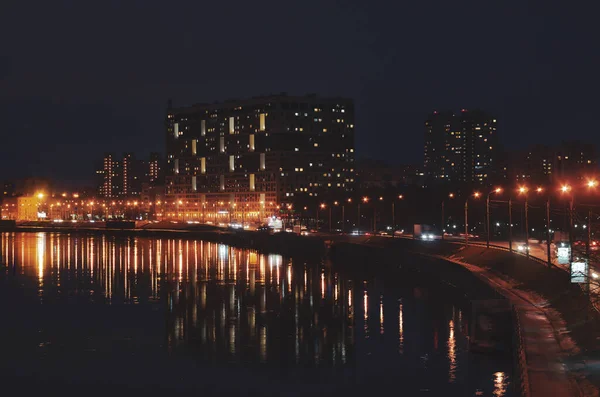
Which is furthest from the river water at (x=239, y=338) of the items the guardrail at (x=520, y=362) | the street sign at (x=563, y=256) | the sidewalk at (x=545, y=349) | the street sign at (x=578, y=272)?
the street sign at (x=563, y=256)

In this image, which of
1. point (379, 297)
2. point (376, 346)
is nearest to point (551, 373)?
point (376, 346)

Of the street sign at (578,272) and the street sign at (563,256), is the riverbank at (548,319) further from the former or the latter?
the street sign at (563,256)

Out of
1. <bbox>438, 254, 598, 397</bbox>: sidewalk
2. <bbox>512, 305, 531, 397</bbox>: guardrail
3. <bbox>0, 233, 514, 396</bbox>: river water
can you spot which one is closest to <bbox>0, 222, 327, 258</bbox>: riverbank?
<bbox>0, 233, 514, 396</bbox>: river water

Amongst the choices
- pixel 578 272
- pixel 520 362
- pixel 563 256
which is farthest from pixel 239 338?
pixel 563 256

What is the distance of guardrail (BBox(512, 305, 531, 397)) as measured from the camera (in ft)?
88.0

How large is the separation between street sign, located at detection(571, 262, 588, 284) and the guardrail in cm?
398

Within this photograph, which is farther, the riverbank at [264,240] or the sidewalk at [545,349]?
the riverbank at [264,240]

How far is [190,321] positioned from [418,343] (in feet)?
50.9

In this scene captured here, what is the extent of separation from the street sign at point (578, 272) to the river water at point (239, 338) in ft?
Answer: 21.2

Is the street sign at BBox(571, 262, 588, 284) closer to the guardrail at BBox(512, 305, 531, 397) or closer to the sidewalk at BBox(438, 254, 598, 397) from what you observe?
the sidewalk at BBox(438, 254, 598, 397)

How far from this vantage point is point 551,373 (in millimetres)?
28078

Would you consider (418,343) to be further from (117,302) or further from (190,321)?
(117,302)

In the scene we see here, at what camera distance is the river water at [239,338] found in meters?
35.4

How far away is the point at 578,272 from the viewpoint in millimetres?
41531
